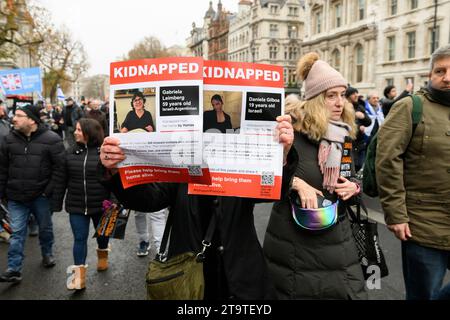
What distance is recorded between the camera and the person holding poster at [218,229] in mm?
2068

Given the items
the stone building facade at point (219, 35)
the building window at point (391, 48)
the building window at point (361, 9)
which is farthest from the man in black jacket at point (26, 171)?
the stone building facade at point (219, 35)

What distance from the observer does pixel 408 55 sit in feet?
119

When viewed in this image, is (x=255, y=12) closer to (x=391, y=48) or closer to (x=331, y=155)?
(x=391, y=48)

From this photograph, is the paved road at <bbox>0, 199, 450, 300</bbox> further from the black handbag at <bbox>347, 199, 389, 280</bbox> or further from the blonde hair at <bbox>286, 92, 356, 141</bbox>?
the blonde hair at <bbox>286, 92, 356, 141</bbox>

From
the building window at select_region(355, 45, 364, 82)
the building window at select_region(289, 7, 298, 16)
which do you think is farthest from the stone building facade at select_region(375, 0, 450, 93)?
the building window at select_region(289, 7, 298, 16)

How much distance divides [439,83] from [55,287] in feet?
13.9

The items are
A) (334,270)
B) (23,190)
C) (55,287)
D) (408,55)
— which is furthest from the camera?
(408,55)

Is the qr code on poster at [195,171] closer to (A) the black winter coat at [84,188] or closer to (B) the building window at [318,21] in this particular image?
(A) the black winter coat at [84,188]

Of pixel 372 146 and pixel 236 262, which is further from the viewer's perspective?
pixel 372 146

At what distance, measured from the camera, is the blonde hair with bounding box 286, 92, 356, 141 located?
2512mm

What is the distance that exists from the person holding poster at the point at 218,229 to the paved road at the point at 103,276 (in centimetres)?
240

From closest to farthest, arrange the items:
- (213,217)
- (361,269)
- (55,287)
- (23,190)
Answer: (213,217), (361,269), (55,287), (23,190)
